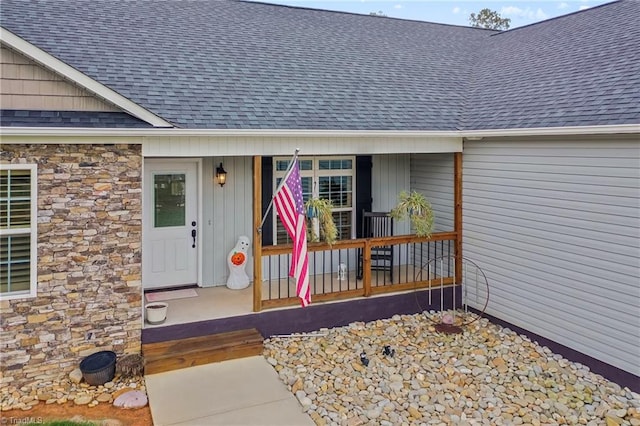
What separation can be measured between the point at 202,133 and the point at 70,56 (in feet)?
7.77

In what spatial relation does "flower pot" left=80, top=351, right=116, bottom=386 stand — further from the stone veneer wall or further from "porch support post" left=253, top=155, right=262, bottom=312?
"porch support post" left=253, top=155, right=262, bottom=312

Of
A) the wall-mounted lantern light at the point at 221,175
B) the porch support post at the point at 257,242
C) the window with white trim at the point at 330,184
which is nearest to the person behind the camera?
the porch support post at the point at 257,242

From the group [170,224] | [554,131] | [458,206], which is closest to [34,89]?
[170,224]

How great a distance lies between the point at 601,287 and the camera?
5.93 meters

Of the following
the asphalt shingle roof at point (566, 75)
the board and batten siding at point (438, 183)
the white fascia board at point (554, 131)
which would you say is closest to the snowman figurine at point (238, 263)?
the board and batten siding at point (438, 183)

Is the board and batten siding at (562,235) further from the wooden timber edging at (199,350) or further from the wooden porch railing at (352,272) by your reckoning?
the wooden timber edging at (199,350)

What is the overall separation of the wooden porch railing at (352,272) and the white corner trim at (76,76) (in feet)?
7.65

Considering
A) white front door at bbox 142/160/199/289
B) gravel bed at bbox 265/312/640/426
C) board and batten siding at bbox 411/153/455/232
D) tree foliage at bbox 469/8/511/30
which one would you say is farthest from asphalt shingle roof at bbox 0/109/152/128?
tree foliage at bbox 469/8/511/30

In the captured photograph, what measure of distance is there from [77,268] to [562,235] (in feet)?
20.1

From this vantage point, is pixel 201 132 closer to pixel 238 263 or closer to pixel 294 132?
pixel 294 132

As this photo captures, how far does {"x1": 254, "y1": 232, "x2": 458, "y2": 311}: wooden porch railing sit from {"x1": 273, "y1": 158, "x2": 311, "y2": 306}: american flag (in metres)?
0.70

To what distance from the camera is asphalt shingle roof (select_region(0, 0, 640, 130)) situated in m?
6.73

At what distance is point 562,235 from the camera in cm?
644

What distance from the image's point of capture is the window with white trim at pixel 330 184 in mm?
8414
